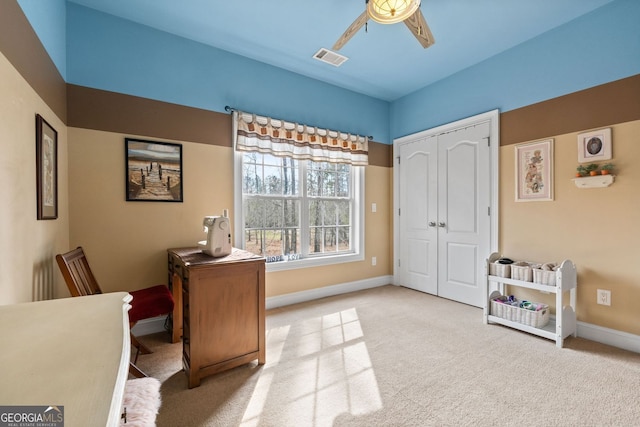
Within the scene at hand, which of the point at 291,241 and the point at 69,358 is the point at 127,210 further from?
the point at 69,358

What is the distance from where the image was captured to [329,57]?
3121 millimetres

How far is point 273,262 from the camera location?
3340mm

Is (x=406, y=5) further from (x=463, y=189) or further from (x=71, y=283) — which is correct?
(x=71, y=283)

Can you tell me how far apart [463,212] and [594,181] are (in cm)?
122

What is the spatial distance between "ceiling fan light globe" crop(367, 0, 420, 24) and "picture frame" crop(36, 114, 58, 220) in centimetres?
208

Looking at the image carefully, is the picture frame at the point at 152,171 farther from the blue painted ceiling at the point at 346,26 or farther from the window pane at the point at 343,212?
the window pane at the point at 343,212

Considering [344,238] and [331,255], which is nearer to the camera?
[331,255]

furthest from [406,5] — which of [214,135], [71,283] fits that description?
[71,283]

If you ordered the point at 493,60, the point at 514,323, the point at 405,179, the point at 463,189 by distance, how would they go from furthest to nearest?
the point at 405,179, the point at 463,189, the point at 493,60, the point at 514,323

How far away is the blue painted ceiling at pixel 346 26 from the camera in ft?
7.72

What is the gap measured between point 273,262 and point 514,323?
2494mm

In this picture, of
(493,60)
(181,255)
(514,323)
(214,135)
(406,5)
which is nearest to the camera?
(406,5)

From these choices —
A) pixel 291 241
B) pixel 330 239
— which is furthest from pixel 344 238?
pixel 291 241

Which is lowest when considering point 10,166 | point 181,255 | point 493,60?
point 181,255
